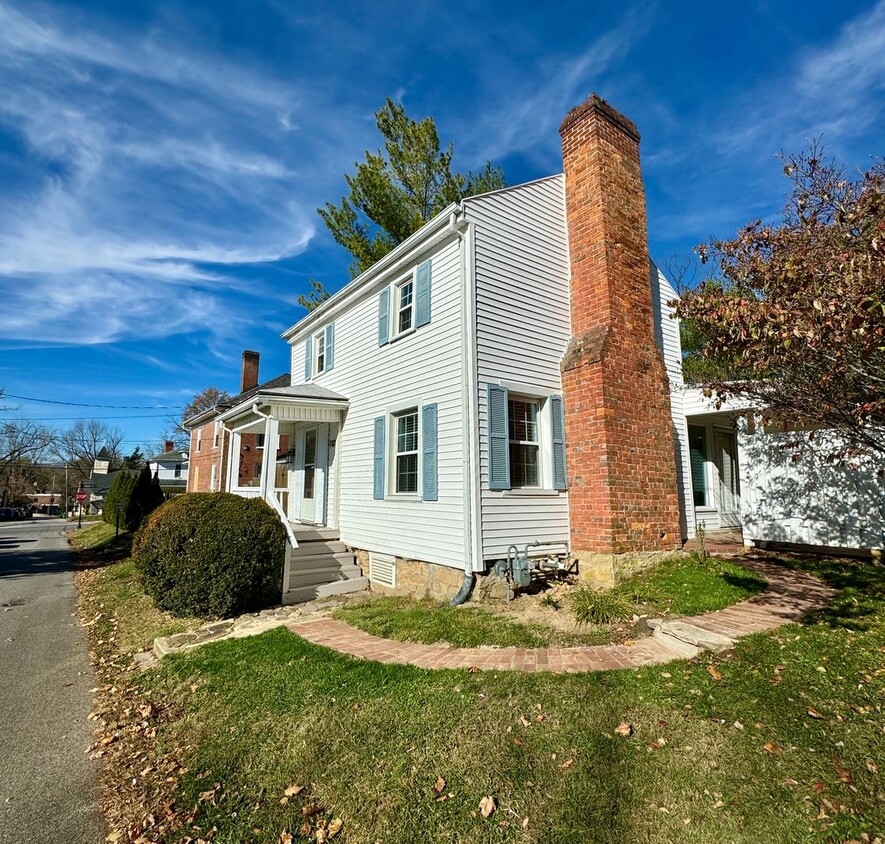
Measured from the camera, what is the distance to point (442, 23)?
8.85m

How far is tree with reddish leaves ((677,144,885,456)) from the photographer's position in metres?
4.13

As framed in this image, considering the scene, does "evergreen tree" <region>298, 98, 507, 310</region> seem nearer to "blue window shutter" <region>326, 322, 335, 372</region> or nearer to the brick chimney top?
"blue window shutter" <region>326, 322, 335, 372</region>

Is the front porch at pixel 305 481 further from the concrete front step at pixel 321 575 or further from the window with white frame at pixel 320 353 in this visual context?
the window with white frame at pixel 320 353

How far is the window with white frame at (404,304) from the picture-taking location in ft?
32.9

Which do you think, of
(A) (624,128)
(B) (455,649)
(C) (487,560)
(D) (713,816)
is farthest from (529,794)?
(A) (624,128)

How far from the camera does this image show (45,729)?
4.79 m

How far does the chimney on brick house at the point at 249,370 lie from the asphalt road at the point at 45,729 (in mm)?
16319

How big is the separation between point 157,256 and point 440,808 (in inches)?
582

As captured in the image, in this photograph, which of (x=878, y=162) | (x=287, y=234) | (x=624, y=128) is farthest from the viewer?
(x=287, y=234)

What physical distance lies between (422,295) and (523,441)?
10.9 ft

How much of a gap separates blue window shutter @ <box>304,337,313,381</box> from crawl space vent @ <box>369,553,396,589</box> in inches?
244

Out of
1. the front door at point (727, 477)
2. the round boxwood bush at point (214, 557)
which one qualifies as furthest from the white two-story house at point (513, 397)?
the front door at point (727, 477)

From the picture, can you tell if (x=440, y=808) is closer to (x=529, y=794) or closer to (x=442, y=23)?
(x=529, y=794)

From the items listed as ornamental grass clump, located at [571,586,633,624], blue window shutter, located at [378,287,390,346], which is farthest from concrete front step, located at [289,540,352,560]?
ornamental grass clump, located at [571,586,633,624]
